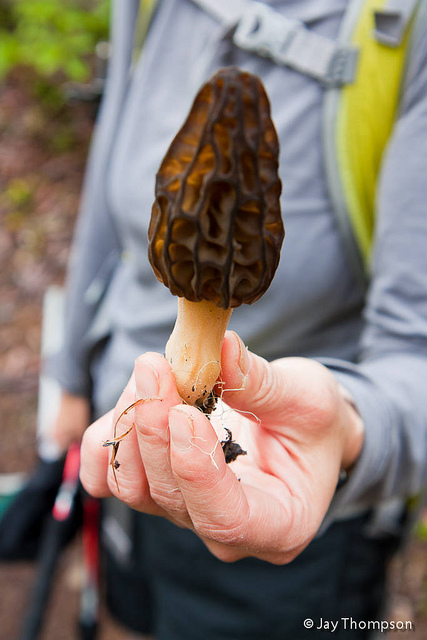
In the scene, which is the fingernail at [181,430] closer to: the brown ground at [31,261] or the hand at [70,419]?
Result: the hand at [70,419]

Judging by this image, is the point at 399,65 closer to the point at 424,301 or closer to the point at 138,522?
the point at 424,301

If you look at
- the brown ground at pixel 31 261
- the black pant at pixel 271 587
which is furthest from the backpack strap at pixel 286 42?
the brown ground at pixel 31 261

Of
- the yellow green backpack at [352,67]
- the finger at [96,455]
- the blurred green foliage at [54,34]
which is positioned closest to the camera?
the finger at [96,455]

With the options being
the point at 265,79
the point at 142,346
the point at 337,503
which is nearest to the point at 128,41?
the point at 265,79

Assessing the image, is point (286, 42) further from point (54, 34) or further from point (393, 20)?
point (54, 34)

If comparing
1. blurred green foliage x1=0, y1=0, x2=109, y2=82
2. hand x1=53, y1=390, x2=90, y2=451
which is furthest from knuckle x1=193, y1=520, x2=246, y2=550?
blurred green foliage x1=0, y1=0, x2=109, y2=82
